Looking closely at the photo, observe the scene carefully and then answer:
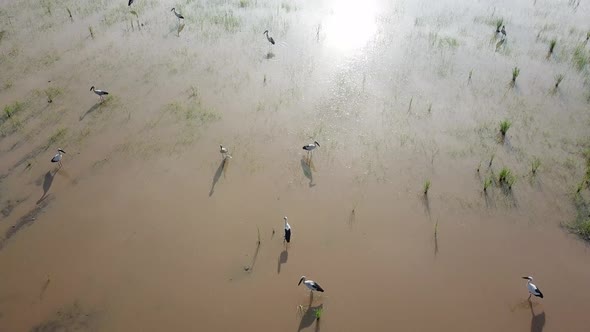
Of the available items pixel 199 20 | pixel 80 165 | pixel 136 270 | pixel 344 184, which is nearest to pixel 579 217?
pixel 344 184

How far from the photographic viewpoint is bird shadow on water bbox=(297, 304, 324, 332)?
478 cm

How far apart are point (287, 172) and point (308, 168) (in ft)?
1.08

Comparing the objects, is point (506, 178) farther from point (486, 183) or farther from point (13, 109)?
point (13, 109)

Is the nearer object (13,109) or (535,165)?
(535,165)

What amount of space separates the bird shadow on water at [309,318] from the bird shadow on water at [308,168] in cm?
194

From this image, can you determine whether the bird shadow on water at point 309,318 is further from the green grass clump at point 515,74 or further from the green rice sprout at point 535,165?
the green grass clump at point 515,74

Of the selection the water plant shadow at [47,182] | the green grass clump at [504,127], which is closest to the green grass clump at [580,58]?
the green grass clump at [504,127]

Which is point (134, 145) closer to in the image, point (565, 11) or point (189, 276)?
point (189, 276)

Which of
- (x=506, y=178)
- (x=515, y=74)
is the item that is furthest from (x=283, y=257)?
(x=515, y=74)

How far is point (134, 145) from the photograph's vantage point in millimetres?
6922

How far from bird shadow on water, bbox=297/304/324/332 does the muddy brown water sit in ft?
0.08

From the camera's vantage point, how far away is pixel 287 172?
6.54m

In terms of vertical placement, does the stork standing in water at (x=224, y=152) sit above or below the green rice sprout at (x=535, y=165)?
below

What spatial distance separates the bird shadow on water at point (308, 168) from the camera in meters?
6.43
